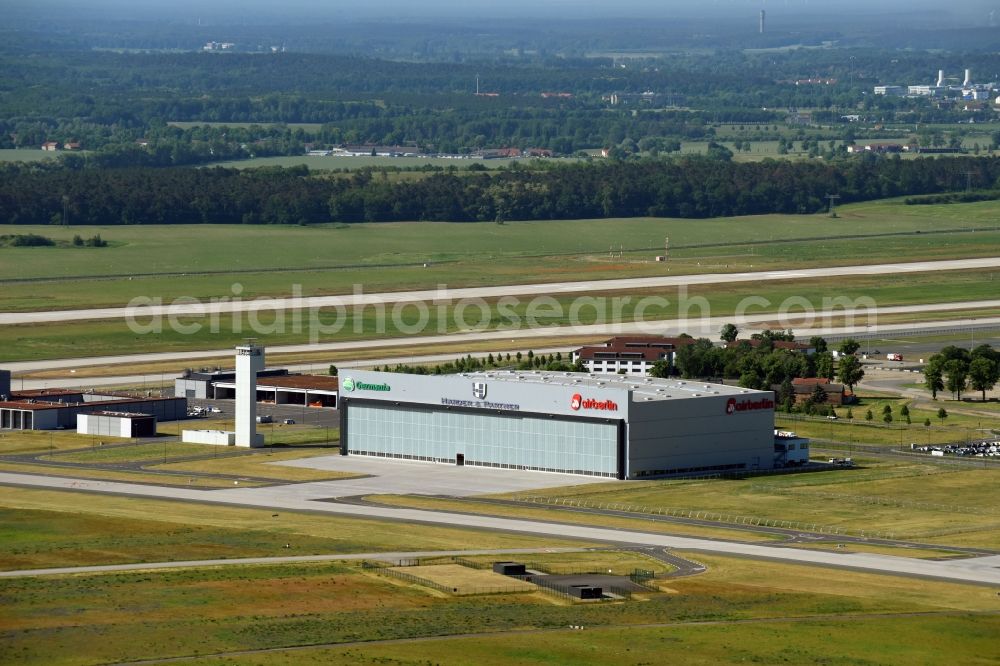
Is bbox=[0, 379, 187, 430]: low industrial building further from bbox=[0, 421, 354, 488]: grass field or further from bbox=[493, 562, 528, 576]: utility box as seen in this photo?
bbox=[493, 562, 528, 576]: utility box

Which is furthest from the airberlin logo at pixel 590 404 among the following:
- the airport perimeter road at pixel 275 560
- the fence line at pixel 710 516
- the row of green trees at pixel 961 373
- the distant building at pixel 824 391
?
the row of green trees at pixel 961 373

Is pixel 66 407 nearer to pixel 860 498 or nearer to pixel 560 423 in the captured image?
pixel 560 423

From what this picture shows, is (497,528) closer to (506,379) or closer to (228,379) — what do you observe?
(506,379)

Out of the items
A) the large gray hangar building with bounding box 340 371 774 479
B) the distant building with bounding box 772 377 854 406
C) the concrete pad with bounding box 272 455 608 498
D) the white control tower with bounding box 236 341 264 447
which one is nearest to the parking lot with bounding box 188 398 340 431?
the white control tower with bounding box 236 341 264 447

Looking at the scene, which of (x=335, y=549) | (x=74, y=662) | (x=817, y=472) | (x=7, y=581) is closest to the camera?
(x=74, y=662)

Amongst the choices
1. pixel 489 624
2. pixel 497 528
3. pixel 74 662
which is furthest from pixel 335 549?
pixel 74 662

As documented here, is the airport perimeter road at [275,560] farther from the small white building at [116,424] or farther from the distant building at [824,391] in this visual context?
the distant building at [824,391]
